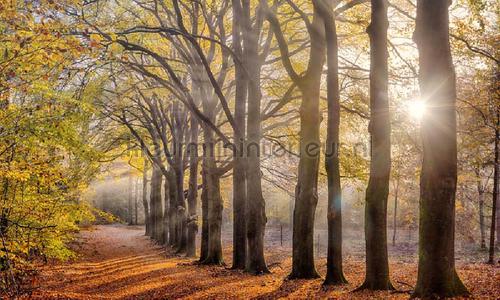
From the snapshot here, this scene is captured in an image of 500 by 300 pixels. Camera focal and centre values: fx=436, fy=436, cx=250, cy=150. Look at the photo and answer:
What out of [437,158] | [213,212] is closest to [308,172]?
[437,158]

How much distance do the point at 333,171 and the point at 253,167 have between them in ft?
11.4

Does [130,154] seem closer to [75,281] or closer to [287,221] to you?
[75,281]

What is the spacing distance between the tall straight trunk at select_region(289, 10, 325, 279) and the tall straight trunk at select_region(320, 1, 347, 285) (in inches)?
37.3

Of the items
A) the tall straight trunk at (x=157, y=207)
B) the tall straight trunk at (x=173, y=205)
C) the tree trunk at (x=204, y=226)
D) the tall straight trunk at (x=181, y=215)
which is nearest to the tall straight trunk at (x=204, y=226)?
the tree trunk at (x=204, y=226)

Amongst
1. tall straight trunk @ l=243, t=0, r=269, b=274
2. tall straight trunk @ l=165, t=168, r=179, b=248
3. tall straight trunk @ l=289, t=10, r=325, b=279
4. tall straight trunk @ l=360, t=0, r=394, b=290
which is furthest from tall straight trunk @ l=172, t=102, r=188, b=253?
tall straight trunk @ l=360, t=0, r=394, b=290

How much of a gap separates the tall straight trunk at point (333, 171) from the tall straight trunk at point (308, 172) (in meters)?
0.95

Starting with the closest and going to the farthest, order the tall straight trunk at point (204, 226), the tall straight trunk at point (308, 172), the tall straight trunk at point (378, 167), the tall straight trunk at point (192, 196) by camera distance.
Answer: the tall straight trunk at point (378, 167) < the tall straight trunk at point (308, 172) < the tall straight trunk at point (204, 226) < the tall straight trunk at point (192, 196)

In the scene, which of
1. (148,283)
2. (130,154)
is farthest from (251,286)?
(130,154)

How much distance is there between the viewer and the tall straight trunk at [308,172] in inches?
445

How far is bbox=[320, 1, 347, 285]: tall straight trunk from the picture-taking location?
1017 cm

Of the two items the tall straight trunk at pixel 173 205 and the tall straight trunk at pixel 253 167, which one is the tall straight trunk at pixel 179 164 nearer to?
the tall straight trunk at pixel 173 205

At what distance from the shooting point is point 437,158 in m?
6.89

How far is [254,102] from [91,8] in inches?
235

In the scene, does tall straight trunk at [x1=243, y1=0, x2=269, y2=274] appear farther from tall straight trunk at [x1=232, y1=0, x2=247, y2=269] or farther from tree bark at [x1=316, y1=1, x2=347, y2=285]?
tree bark at [x1=316, y1=1, x2=347, y2=285]
